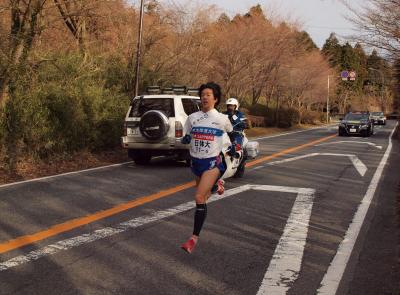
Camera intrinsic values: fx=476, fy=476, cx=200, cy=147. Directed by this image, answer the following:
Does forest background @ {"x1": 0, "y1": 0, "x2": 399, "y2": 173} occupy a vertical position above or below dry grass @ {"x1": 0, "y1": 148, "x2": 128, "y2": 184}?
above

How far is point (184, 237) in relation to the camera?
5.84 meters

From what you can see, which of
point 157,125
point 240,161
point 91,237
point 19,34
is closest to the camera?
point 91,237

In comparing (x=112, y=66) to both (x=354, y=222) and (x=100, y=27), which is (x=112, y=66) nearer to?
(x=100, y=27)

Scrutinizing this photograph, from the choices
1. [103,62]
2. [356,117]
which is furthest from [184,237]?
[356,117]

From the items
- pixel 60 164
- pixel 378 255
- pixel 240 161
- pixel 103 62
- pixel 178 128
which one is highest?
pixel 103 62

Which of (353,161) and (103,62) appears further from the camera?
(103,62)

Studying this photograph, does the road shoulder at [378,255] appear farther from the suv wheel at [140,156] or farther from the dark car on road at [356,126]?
the dark car on road at [356,126]

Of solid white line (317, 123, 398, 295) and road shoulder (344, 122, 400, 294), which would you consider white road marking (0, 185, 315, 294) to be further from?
road shoulder (344, 122, 400, 294)

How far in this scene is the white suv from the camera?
39.2ft

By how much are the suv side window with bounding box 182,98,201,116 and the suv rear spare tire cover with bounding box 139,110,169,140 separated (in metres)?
0.85

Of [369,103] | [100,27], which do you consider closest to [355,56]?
[369,103]

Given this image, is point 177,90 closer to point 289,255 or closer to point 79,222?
point 79,222

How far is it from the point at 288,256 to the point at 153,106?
805cm

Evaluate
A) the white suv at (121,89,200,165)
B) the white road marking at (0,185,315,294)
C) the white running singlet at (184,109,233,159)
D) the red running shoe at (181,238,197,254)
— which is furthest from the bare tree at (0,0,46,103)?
the red running shoe at (181,238,197,254)
